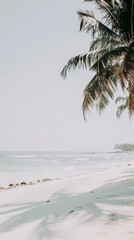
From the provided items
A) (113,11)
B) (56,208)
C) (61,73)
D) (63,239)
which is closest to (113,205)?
(56,208)

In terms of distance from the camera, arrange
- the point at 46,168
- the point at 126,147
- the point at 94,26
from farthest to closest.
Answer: the point at 126,147
the point at 46,168
the point at 94,26

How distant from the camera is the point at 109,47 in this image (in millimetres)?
6527

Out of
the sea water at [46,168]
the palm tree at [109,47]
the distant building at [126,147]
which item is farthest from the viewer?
the distant building at [126,147]

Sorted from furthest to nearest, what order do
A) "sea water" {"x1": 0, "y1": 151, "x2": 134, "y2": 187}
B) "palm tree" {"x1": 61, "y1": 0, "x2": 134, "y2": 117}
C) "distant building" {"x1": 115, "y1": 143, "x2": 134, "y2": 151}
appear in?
1. "distant building" {"x1": 115, "y1": 143, "x2": 134, "y2": 151}
2. "sea water" {"x1": 0, "y1": 151, "x2": 134, "y2": 187}
3. "palm tree" {"x1": 61, "y1": 0, "x2": 134, "y2": 117}

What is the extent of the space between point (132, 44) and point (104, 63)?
91 centimetres

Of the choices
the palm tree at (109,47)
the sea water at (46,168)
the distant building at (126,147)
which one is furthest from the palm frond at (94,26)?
the distant building at (126,147)

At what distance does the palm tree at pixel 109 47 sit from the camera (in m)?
5.71

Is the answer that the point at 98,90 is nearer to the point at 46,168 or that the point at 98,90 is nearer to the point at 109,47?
the point at 109,47

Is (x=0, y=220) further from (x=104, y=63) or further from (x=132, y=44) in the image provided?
(x=132, y=44)

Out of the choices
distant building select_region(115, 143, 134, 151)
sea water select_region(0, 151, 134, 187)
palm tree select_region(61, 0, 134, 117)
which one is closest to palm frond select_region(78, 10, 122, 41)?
palm tree select_region(61, 0, 134, 117)

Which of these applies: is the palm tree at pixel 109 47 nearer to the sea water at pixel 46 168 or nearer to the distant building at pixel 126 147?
the sea water at pixel 46 168

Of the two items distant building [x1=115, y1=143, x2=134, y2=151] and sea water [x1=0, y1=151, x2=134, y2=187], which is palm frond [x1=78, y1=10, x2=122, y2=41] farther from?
distant building [x1=115, y1=143, x2=134, y2=151]

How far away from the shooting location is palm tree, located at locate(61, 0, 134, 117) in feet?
18.7

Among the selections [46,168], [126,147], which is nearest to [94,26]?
[46,168]
